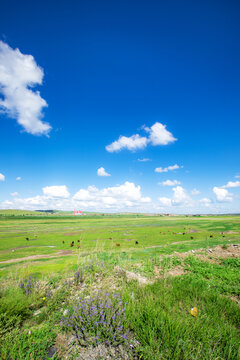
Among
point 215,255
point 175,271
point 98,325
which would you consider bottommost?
point 215,255

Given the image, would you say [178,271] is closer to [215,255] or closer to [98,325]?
[215,255]

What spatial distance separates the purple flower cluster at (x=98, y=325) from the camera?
11.5 ft

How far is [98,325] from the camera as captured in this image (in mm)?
3832

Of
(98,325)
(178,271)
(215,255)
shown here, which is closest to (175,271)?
(178,271)

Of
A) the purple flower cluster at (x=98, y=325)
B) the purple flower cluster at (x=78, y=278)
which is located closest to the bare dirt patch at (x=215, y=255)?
the purple flower cluster at (x=78, y=278)

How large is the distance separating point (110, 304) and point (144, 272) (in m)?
4.14

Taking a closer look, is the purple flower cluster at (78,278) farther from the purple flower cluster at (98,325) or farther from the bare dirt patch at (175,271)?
the bare dirt patch at (175,271)

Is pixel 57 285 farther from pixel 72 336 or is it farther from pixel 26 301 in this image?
pixel 72 336

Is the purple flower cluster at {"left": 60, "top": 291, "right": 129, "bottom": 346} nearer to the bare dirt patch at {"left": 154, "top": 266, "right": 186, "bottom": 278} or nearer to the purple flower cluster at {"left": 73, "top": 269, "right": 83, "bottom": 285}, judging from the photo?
the purple flower cluster at {"left": 73, "top": 269, "right": 83, "bottom": 285}

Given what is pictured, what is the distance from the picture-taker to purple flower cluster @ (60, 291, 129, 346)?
3.51 metres

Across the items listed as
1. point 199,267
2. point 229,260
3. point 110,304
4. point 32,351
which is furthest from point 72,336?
point 229,260

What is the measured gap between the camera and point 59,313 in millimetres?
4777

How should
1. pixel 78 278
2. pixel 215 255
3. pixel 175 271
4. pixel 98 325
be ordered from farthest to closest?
pixel 215 255, pixel 175 271, pixel 78 278, pixel 98 325

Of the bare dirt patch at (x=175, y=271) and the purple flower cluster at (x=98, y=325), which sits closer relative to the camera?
the purple flower cluster at (x=98, y=325)
